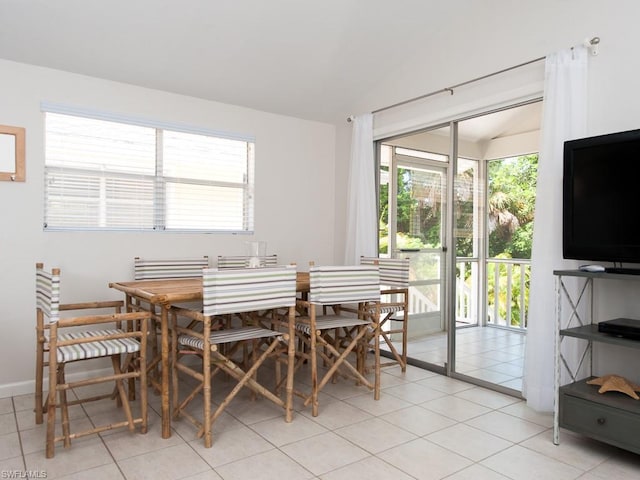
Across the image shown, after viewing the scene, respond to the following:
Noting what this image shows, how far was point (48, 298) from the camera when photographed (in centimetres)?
234

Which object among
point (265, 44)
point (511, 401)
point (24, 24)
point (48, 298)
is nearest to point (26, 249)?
point (48, 298)

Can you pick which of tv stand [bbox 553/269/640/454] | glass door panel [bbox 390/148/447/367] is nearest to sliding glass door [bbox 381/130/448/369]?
glass door panel [bbox 390/148/447/367]

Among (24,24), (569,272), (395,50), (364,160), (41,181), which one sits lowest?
(569,272)

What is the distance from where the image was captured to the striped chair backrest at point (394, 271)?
391cm

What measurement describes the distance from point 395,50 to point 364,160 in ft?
3.32

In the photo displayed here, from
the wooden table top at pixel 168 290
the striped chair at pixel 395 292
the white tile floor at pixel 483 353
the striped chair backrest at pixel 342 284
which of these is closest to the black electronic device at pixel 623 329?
the white tile floor at pixel 483 353

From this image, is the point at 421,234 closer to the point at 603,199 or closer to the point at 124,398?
the point at 603,199

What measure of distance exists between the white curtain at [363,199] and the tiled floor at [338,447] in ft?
5.35

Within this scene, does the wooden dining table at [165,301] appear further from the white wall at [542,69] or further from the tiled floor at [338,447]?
the white wall at [542,69]

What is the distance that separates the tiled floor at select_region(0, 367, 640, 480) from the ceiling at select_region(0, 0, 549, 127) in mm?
2473

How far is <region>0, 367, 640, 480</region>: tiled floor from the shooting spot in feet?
7.20

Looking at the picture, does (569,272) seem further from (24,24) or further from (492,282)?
(24,24)

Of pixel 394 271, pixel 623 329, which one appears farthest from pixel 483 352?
pixel 623 329

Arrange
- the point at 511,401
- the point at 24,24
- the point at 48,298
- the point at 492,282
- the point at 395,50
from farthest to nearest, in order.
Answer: the point at 492,282
the point at 395,50
the point at 511,401
the point at 24,24
the point at 48,298
